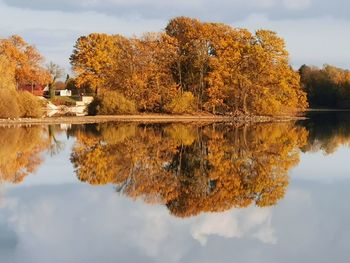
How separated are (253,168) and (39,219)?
9685 mm

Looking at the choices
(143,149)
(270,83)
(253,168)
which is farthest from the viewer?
(270,83)

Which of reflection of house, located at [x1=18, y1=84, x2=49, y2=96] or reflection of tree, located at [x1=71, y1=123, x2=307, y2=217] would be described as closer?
reflection of tree, located at [x1=71, y1=123, x2=307, y2=217]

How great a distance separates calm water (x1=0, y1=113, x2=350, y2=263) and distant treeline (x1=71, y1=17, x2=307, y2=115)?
28.9 m

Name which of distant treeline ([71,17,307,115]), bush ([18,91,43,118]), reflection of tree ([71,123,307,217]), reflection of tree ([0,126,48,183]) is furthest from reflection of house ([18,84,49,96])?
reflection of tree ([71,123,307,217])

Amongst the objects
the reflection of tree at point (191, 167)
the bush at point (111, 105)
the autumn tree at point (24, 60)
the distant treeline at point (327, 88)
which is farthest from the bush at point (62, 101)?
the distant treeline at point (327, 88)

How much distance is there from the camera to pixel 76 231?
35.6ft

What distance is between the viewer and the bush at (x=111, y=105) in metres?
51.3

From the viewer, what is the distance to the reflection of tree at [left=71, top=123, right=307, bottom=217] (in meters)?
14.2

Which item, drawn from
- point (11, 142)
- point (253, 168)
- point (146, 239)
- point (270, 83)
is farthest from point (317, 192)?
point (270, 83)

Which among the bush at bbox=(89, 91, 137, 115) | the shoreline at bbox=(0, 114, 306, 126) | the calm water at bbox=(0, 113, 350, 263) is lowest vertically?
the shoreline at bbox=(0, 114, 306, 126)

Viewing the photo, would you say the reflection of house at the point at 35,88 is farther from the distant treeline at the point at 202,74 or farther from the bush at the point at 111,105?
the bush at the point at 111,105

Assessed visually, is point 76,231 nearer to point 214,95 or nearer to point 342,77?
point 214,95

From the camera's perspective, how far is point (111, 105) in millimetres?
51531

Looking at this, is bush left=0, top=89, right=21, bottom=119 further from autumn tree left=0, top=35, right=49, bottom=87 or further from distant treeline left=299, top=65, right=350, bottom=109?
distant treeline left=299, top=65, right=350, bottom=109
